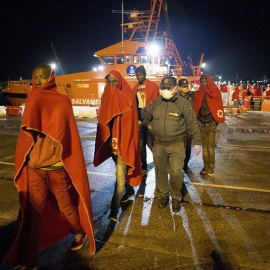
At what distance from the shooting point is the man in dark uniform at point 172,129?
3.68m

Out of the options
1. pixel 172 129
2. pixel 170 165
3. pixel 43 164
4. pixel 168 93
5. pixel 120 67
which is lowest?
pixel 170 165

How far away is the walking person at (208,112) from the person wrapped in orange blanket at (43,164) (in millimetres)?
3343

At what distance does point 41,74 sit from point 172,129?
191 cm

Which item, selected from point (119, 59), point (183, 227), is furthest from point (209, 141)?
point (119, 59)

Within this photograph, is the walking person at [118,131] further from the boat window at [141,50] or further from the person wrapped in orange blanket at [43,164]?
the boat window at [141,50]

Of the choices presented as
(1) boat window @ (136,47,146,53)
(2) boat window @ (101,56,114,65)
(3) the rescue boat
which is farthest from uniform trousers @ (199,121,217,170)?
(2) boat window @ (101,56,114,65)

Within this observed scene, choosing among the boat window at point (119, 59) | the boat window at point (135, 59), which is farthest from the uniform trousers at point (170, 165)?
the boat window at point (119, 59)

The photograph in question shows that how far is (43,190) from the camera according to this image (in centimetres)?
250

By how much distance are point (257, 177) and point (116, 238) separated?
3.31m

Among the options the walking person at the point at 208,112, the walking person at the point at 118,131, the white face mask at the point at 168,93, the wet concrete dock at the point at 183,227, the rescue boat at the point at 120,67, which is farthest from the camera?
the rescue boat at the point at 120,67

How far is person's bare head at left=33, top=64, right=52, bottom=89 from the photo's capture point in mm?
2385

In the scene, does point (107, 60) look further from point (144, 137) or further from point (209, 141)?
point (209, 141)

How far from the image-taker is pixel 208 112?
5.25 meters

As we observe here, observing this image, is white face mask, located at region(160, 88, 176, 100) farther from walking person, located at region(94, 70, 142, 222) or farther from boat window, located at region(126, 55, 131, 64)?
boat window, located at region(126, 55, 131, 64)
